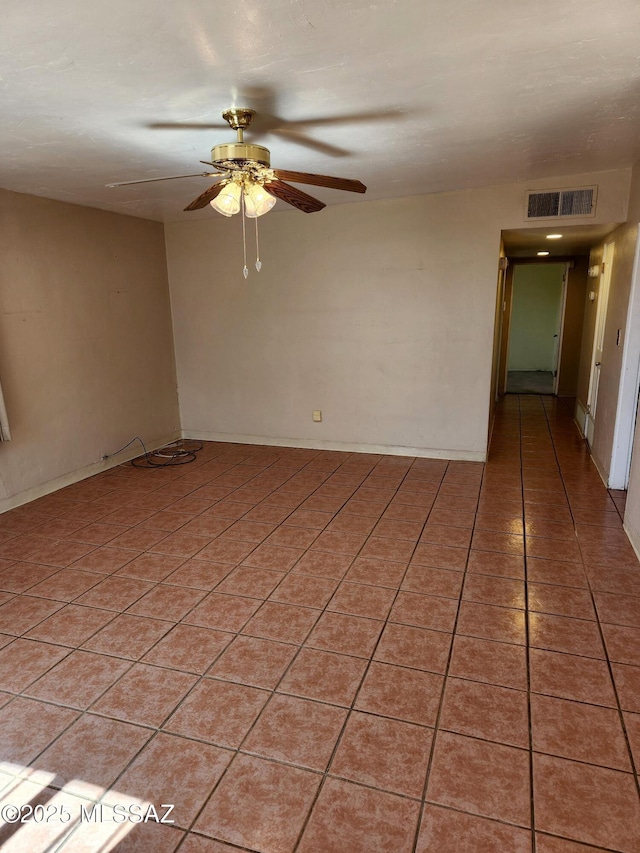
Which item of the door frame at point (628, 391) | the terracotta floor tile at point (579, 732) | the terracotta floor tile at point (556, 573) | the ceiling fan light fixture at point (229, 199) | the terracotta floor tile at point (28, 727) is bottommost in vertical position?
the terracotta floor tile at point (28, 727)

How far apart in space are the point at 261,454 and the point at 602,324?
3.59 m

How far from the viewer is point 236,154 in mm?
2268

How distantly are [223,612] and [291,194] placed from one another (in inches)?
84.8

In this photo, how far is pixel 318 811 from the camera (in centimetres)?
147

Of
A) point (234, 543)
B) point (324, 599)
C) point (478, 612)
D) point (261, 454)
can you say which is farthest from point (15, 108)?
point (261, 454)

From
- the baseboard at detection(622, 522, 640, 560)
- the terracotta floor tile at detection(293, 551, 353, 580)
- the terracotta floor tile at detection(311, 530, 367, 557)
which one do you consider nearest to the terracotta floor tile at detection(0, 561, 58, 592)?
the terracotta floor tile at detection(293, 551, 353, 580)

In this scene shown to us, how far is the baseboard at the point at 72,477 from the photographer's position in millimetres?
3832

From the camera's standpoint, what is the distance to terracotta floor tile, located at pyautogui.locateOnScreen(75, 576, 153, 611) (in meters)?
2.54

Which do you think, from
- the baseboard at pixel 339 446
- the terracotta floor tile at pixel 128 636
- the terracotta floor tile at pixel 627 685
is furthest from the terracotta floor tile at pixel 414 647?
the baseboard at pixel 339 446

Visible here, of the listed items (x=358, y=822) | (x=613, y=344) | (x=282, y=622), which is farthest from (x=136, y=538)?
(x=613, y=344)

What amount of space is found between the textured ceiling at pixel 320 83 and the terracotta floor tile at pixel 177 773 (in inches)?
92.6

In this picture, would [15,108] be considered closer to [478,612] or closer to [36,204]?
[36,204]

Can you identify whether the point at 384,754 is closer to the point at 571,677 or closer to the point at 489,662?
the point at 489,662

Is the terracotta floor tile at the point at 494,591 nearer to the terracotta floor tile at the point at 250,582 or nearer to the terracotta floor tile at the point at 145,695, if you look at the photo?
the terracotta floor tile at the point at 250,582
